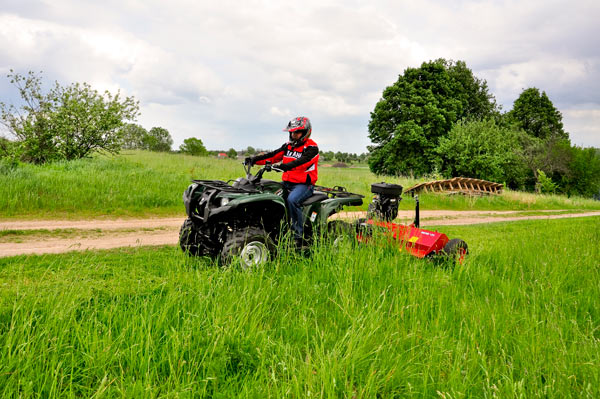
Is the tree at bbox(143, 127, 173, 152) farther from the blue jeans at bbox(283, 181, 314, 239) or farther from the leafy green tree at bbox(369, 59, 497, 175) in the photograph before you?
the blue jeans at bbox(283, 181, 314, 239)

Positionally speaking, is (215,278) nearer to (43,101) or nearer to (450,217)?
(450,217)

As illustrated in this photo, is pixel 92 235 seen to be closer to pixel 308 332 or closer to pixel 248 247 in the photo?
pixel 248 247

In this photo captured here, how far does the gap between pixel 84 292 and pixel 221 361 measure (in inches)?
66.5

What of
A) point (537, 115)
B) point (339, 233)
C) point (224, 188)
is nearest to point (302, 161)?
point (339, 233)

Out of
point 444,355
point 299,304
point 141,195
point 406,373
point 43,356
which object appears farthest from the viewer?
point 141,195

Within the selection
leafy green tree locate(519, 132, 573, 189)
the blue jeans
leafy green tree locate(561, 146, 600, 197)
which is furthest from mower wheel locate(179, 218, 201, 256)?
leafy green tree locate(561, 146, 600, 197)

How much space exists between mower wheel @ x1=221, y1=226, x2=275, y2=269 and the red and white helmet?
195 centimetres

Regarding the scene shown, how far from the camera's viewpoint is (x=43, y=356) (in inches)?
97.1

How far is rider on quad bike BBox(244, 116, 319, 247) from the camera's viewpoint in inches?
224

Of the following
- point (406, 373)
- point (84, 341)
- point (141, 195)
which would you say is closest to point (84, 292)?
point (84, 341)

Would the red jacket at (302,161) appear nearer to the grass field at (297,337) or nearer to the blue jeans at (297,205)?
the blue jeans at (297,205)

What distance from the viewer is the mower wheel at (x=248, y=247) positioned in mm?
4461

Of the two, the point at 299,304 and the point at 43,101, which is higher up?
the point at 43,101

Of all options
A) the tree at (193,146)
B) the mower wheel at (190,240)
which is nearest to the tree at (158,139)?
the tree at (193,146)
